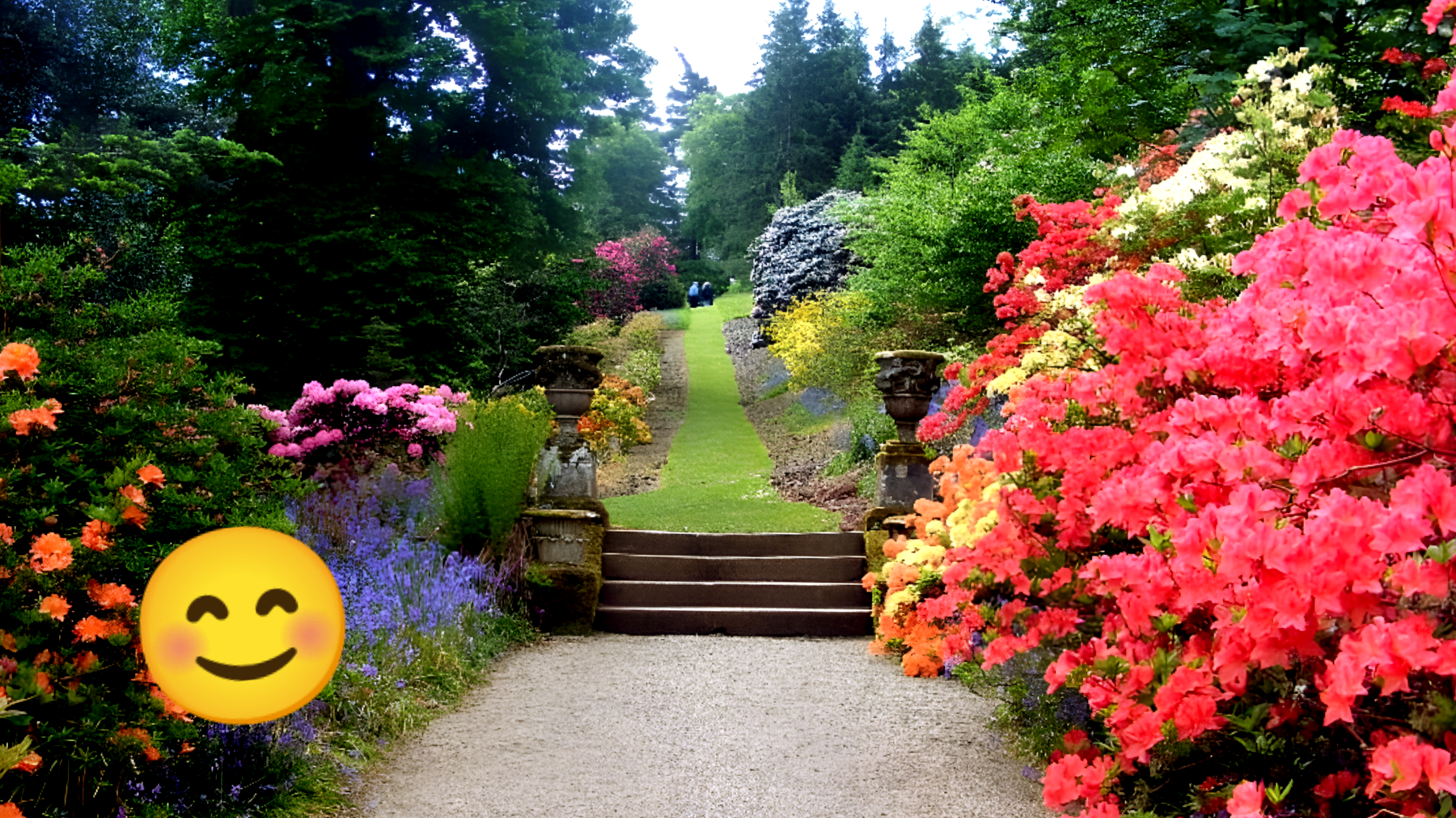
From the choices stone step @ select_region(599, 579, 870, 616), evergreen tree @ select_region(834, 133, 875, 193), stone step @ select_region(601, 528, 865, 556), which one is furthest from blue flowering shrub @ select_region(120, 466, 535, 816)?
evergreen tree @ select_region(834, 133, 875, 193)

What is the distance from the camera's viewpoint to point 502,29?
13.5 metres

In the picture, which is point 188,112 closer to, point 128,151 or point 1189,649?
point 128,151

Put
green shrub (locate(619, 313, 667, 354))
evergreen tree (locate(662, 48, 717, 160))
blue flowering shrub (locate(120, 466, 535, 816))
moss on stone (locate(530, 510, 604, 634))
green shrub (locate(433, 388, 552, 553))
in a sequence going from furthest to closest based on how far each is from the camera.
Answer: evergreen tree (locate(662, 48, 717, 160))
green shrub (locate(619, 313, 667, 354))
moss on stone (locate(530, 510, 604, 634))
green shrub (locate(433, 388, 552, 553))
blue flowering shrub (locate(120, 466, 535, 816))

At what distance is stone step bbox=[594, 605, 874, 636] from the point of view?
764cm

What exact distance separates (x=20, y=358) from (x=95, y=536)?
22.4 inches

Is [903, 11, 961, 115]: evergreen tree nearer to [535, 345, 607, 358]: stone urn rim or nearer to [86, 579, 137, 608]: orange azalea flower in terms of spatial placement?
[535, 345, 607, 358]: stone urn rim

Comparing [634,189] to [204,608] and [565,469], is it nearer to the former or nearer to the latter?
[565,469]

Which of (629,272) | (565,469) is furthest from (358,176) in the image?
(629,272)

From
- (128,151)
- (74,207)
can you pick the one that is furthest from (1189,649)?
(74,207)

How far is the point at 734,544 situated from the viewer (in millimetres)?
8719

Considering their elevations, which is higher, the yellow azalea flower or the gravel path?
the yellow azalea flower

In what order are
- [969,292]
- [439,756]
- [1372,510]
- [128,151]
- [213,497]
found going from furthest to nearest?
[969,292]
[128,151]
[439,756]
[213,497]
[1372,510]

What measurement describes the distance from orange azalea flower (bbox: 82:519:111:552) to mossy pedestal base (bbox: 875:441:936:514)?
19.6 ft

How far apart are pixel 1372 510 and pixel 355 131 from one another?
14.0m
